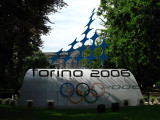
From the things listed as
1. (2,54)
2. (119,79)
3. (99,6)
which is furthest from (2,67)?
(99,6)

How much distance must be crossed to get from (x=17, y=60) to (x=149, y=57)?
13.8 metres

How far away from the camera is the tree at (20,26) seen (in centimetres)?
1655

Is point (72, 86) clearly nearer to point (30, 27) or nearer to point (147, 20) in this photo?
point (30, 27)

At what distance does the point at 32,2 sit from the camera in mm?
18672

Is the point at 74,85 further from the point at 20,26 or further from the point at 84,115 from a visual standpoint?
the point at 20,26

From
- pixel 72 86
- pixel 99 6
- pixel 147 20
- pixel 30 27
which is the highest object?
pixel 99 6

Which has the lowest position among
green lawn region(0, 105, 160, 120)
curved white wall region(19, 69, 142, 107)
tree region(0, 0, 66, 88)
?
green lawn region(0, 105, 160, 120)

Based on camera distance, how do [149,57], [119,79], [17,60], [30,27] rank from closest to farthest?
[30,27], [17,60], [119,79], [149,57]

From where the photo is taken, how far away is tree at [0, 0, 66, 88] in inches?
651

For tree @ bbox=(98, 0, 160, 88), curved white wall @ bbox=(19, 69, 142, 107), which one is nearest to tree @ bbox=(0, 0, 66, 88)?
curved white wall @ bbox=(19, 69, 142, 107)

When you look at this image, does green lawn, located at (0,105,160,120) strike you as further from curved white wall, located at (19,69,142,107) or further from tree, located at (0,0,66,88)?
tree, located at (0,0,66,88)

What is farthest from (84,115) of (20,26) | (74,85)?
(20,26)

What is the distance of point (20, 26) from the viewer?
16281 mm

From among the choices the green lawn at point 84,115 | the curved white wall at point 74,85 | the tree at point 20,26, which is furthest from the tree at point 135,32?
the green lawn at point 84,115
